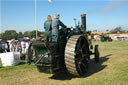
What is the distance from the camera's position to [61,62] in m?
6.03

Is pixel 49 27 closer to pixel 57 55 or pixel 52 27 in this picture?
pixel 52 27

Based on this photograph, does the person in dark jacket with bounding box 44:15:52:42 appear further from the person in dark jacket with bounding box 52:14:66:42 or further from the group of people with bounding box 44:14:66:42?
the person in dark jacket with bounding box 52:14:66:42

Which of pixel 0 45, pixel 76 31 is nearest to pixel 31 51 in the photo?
pixel 76 31

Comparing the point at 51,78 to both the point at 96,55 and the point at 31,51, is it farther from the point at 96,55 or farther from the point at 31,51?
the point at 96,55

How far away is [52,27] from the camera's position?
6.19 metres

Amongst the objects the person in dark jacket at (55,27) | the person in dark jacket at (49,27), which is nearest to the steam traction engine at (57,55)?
the person in dark jacket at (55,27)

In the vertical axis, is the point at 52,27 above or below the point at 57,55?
above

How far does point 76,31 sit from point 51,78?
8.11 ft

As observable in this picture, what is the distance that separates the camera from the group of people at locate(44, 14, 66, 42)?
20.0ft

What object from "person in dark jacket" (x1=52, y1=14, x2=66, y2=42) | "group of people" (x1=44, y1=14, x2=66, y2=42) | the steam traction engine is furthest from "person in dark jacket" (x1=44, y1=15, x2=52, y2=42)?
the steam traction engine

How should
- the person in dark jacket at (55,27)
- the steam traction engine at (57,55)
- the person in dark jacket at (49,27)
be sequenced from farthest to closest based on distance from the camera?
the person in dark jacket at (49,27) → the person in dark jacket at (55,27) → the steam traction engine at (57,55)

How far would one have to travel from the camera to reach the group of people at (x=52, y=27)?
240 inches

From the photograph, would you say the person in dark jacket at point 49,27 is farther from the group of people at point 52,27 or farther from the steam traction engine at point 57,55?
the steam traction engine at point 57,55

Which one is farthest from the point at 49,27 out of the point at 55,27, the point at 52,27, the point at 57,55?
the point at 57,55
